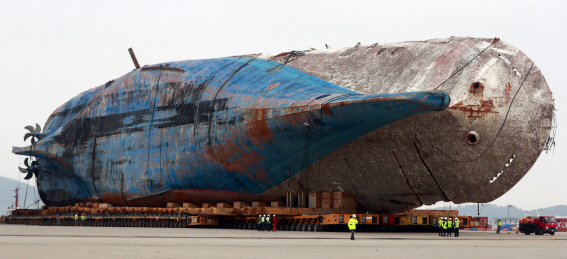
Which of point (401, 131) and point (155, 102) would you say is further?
point (155, 102)

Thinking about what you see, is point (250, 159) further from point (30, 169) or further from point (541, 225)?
point (30, 169)

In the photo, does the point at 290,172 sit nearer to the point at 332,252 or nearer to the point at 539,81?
the point at 539,81

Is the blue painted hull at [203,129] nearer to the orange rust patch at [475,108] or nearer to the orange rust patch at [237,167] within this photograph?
the orange rust patch at [237,167]

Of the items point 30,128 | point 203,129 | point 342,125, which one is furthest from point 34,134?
point 342,125

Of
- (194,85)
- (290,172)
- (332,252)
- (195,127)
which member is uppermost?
(194,85)

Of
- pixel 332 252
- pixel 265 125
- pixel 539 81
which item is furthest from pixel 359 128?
pixel 332 252

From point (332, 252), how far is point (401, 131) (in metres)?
12.5

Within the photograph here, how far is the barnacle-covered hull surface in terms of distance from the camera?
28234mm

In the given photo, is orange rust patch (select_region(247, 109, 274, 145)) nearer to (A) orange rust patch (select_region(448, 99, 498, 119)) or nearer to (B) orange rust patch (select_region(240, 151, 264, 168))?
(B) orange rust patch (select_region(240, 151, 264, 168))

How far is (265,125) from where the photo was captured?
103 ft

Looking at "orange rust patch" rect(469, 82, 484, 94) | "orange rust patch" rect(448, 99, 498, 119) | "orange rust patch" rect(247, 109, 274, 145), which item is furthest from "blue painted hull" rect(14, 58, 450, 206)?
"orange rust patch" rect(469, 82, 484, 94)

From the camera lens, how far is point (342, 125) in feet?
94.4

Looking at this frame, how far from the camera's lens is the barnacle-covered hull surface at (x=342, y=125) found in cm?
2823

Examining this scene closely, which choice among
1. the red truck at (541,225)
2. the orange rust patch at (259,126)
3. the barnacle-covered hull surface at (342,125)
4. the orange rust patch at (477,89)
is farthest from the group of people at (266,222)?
the red truck at (541,225)
